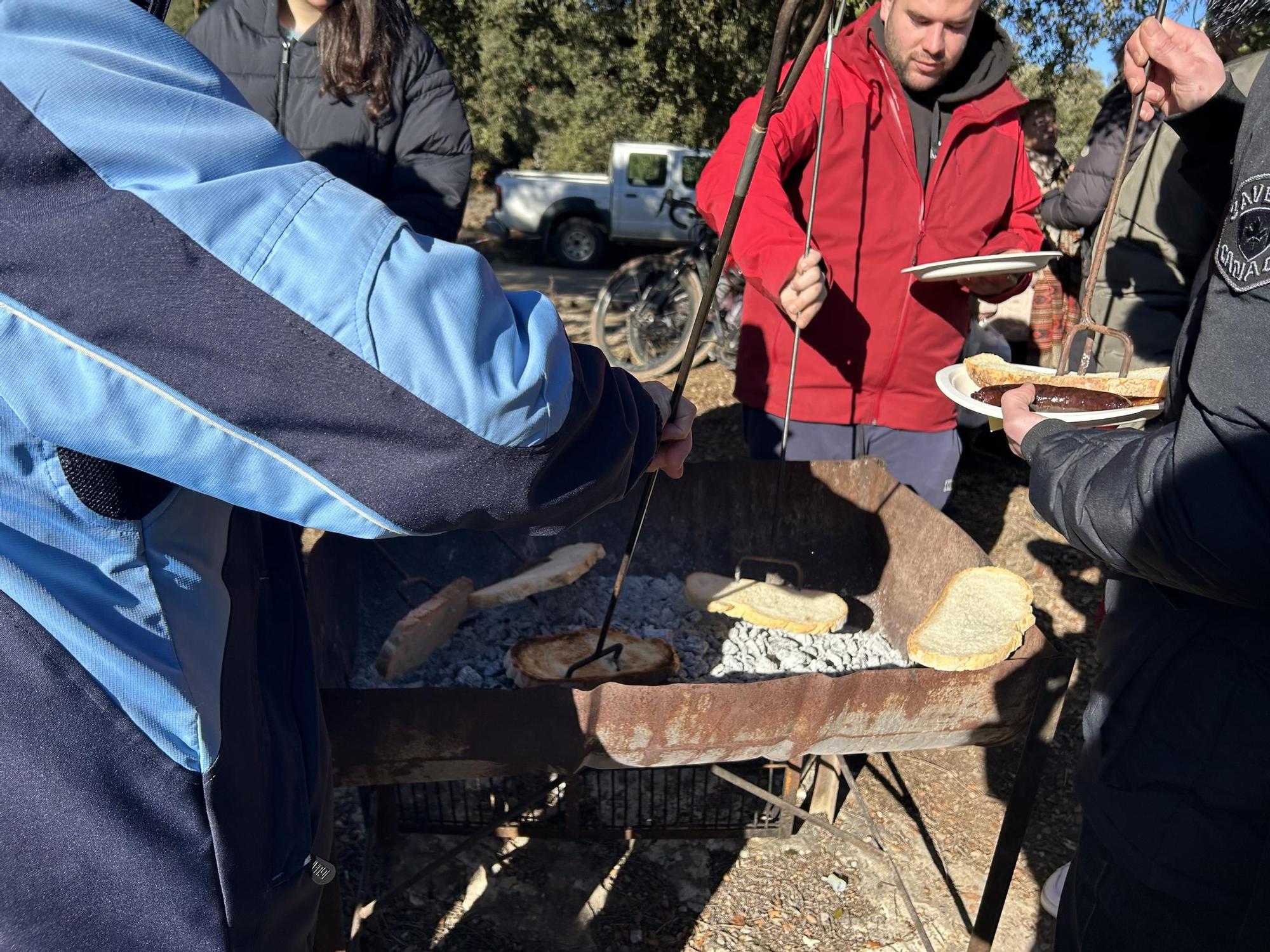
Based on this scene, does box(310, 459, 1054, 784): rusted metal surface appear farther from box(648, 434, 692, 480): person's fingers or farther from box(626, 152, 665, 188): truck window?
box(626, 152, 665, 188): truck window

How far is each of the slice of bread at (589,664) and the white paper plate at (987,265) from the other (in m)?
1.16

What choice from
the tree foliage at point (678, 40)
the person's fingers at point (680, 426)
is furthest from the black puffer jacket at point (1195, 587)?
the tree foliage at point (678, 40)

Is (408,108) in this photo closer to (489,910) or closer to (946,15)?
(946,15)

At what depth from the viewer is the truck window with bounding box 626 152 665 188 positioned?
467 inches

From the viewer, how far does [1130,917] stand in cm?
156

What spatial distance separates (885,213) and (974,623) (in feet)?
4.09

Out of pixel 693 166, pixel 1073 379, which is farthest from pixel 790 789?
pixel 693 166

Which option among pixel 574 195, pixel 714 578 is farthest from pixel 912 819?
pixel 574 195

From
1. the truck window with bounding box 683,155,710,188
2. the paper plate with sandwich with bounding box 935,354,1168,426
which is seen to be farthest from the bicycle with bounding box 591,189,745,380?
the paper plate with sandwich with bounding box 935,354,1168,426

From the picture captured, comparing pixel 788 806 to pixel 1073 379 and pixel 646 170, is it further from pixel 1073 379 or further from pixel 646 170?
pixel 646 170

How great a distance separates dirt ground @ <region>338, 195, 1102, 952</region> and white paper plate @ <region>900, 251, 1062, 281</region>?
1794mm

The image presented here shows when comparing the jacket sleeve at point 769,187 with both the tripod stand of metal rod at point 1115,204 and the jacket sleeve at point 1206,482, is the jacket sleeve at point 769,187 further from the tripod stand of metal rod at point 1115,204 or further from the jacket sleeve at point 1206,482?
the jacket sleeve at point 1206,482

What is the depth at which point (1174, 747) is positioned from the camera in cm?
149

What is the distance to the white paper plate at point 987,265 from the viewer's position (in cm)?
215
